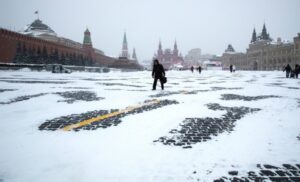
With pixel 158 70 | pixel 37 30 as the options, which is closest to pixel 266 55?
pixel 37 30

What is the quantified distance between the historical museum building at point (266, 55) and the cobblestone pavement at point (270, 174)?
9196 centimetres

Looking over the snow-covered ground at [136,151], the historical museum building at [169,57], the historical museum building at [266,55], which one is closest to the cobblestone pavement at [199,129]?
the snow-covered ground at [136,151]

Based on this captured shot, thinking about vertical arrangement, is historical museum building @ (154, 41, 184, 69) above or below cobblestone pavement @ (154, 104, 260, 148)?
above

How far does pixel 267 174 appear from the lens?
2.78 metres

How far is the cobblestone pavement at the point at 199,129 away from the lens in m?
3.88

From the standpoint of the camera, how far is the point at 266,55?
4031 inches

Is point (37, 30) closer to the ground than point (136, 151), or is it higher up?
higher up

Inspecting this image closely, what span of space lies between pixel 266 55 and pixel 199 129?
359ft

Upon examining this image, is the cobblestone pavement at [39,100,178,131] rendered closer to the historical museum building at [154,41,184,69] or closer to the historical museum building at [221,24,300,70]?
the historical museum building at [221,24,300,70]

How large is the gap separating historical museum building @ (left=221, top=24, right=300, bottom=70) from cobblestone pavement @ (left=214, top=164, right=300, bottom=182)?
3621 inches

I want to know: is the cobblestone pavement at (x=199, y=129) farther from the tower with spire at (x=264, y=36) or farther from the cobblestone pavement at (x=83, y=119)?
the tower with spire at (x=264, y=36)

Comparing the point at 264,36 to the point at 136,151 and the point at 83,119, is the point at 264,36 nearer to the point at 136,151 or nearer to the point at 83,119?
the point at 83,119

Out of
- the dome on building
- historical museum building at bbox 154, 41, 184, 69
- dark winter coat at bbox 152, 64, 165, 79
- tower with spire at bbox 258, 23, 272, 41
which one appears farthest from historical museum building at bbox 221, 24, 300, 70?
dark winter coat at bbox 152, 64, 165, 79

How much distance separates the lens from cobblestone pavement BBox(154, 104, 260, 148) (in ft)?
12.7
